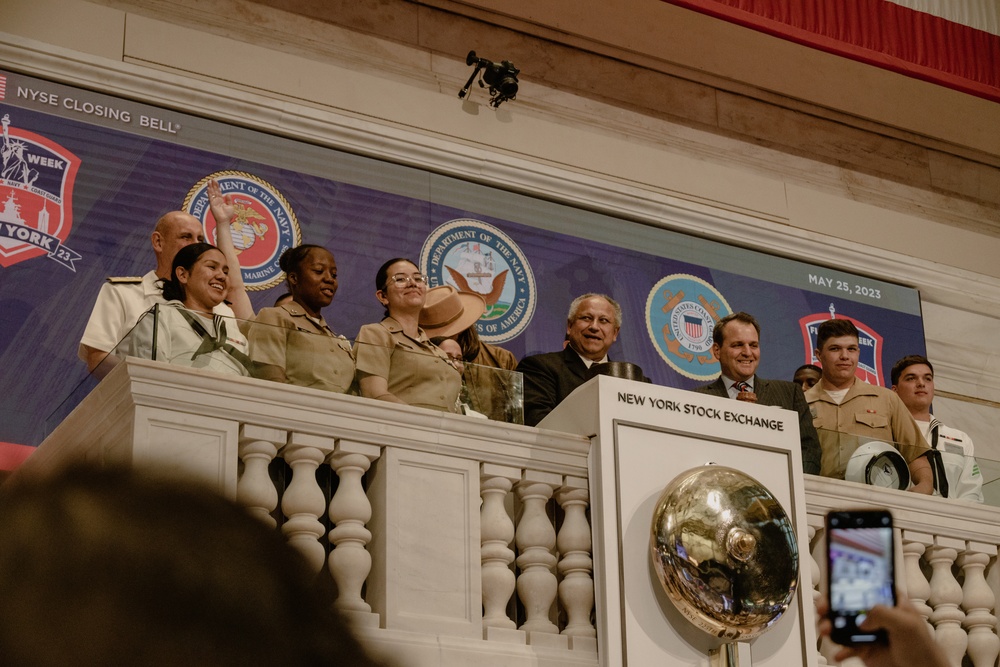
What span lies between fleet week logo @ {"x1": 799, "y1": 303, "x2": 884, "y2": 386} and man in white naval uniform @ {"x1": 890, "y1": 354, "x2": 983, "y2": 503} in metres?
2.50

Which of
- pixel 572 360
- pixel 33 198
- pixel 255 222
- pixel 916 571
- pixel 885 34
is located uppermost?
pixel 885 34

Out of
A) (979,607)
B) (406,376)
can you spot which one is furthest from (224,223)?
(979,607)

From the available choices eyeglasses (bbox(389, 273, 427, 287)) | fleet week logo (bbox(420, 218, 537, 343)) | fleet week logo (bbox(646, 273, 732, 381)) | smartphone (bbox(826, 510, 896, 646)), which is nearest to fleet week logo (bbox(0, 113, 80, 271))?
fleet week logo (bbox(420, 218, 537, 343))

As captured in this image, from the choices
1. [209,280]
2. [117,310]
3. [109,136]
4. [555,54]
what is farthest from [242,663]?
[555,54]

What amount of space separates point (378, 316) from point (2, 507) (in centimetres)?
712

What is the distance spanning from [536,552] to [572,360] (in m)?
1.29

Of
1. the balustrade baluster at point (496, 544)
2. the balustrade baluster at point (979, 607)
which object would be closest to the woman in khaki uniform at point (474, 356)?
the balustrade baluster at point (496, 544)

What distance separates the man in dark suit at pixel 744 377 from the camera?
578 centimetres

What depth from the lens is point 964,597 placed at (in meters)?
5.59

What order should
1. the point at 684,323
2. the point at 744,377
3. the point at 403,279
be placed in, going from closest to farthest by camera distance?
1. the point at 403,279
2. the point at 744,377
3. the point at 684,323

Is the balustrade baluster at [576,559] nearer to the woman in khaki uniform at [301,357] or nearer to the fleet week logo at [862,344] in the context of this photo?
the woman in khaki uniform at [301,357]

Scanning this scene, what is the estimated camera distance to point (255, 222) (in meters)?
7.73

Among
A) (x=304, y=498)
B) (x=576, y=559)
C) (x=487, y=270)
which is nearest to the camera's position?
(x=304, y=498)

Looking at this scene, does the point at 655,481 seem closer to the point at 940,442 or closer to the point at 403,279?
the point at 403,279
